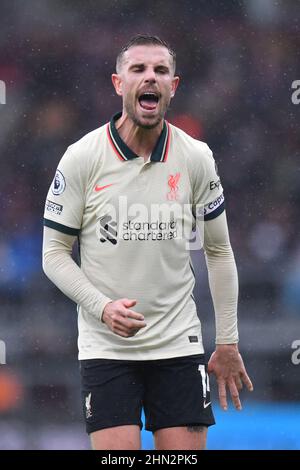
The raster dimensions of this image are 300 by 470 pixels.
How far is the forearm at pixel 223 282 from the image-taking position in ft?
13.4

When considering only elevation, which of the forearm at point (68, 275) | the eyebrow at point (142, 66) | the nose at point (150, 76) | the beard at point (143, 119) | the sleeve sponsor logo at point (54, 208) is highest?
the eyebrow at point (142, 66)

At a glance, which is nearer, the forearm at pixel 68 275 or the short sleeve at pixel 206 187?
the forearm at pixel 68 275

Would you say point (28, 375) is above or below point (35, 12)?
below

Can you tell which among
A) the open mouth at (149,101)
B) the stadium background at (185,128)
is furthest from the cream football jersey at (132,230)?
the stadium background at (185,128)

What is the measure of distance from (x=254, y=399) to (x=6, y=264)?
186 cm

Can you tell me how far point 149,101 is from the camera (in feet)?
13.0

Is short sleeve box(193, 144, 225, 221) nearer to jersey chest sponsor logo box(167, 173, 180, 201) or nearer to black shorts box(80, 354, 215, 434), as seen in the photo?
jersey chest sponsor logo box(167, 173, 180, 201)

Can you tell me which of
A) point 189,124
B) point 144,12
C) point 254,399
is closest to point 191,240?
point 254,399

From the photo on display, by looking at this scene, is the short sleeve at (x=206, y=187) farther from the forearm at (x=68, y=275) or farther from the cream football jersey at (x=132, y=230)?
the forearm at (x=68, y=275)

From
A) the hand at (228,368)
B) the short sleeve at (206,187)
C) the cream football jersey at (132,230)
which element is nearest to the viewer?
the cream football jersey at (132,230)

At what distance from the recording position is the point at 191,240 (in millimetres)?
4031
